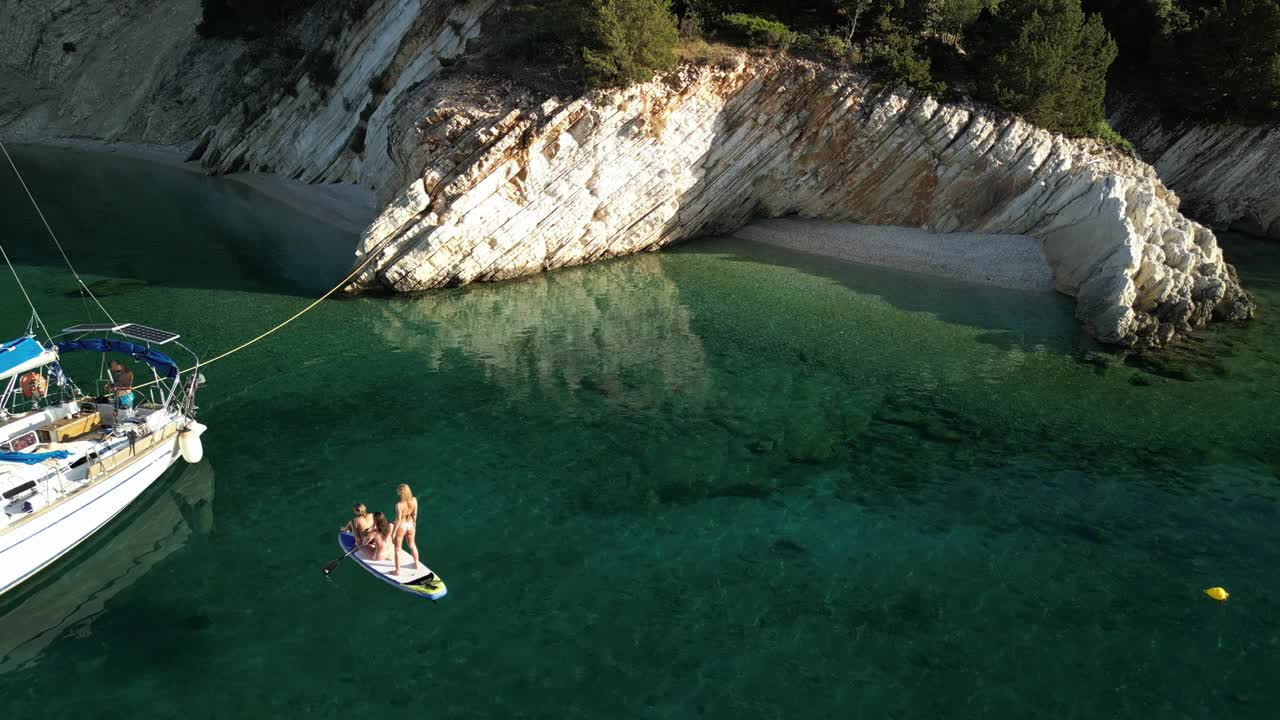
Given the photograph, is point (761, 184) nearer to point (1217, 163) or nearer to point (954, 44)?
point (954, 44)

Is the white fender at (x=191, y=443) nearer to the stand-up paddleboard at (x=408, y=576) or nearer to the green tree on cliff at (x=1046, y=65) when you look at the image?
the stand-up paddleboard at (x=408, y=576)

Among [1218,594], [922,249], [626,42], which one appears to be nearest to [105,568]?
[1218,594]

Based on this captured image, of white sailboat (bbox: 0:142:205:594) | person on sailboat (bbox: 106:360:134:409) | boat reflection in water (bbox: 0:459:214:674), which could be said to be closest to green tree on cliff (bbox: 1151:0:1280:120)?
white sailboat (bbox: 0:142:205:594)

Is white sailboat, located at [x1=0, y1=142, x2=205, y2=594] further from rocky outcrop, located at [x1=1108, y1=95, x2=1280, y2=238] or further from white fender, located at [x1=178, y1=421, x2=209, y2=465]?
rocky outcrop, located at [x1=1108, y1=95, x2=1280, y2=238]

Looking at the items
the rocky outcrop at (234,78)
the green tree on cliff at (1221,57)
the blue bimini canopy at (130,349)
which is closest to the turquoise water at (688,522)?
the blue bimini canopy at (130,349)

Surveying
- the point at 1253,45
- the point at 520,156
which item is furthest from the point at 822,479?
the point at 1253,45

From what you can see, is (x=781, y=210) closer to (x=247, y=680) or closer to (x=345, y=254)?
(x=345, y=254)
